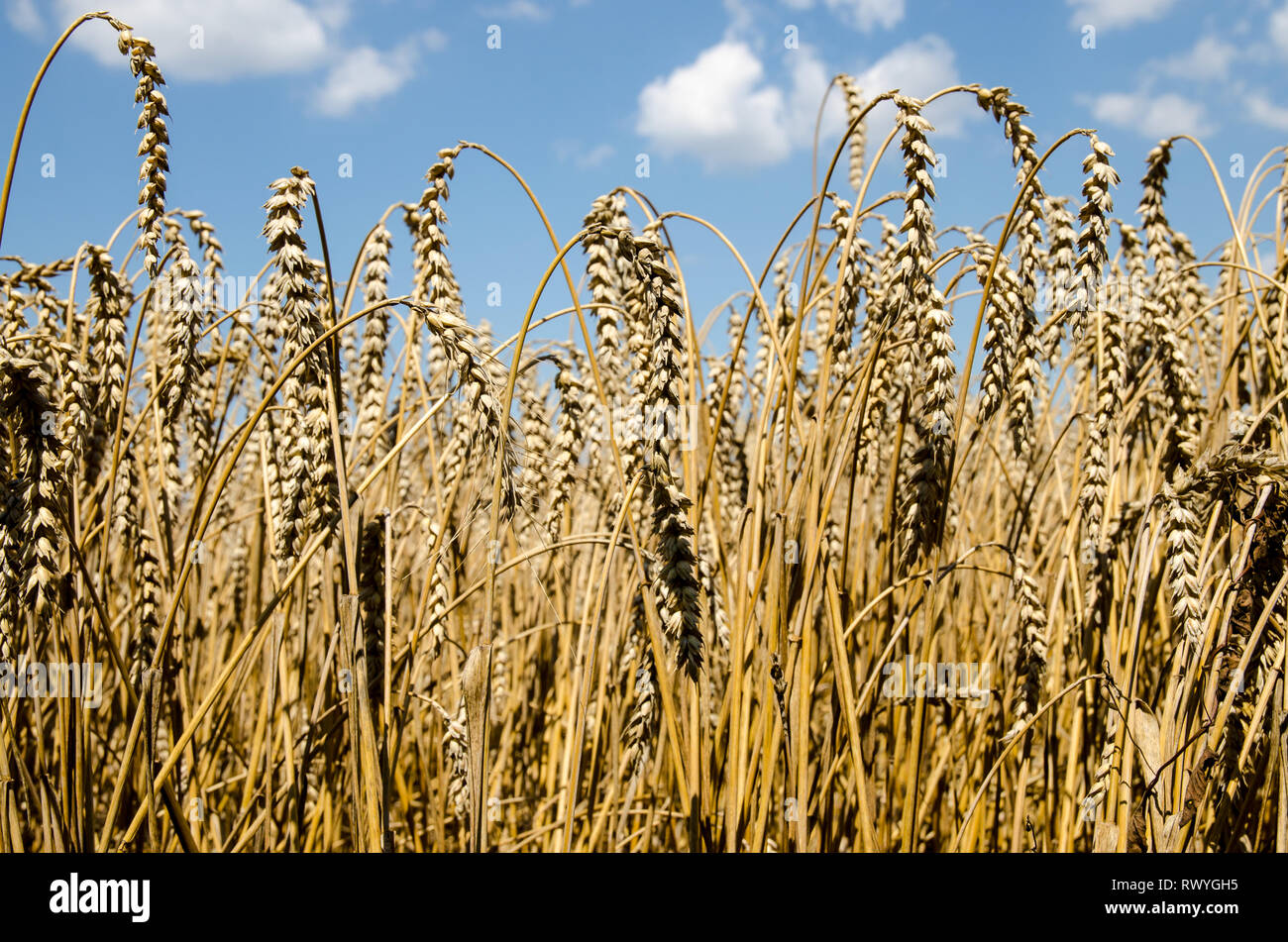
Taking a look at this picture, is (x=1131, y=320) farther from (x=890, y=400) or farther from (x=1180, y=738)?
(x=1180, y=738)

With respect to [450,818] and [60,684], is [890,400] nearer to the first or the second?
[450,818]

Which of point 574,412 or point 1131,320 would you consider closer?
point 574,412

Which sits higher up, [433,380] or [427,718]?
[433,380]

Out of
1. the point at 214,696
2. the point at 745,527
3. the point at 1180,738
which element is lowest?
the point at 1180,738

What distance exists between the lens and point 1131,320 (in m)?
1.97

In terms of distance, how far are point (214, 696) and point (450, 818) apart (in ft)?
4.14

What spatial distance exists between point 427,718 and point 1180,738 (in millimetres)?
1748

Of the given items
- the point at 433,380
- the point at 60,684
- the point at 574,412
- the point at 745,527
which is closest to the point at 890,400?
the point at 745,527
